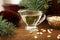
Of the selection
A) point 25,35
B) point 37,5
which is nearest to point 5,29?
point 25,35

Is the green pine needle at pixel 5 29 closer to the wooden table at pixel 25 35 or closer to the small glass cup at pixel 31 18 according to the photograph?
the wooden table at pixel 25 35

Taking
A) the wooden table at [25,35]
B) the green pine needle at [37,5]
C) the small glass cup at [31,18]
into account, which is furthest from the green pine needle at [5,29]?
the green pine needle at [37,5]

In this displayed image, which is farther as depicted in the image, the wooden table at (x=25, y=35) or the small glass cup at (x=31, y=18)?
the small glass cup at (x=31, y=18)

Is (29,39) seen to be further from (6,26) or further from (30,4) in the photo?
(30,4)

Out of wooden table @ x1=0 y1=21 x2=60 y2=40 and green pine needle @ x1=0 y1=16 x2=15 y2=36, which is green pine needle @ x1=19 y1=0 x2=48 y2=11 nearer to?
wooden table @ x1=0 y1=21 x2=60 y2=40

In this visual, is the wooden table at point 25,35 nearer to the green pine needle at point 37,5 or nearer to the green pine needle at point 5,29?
the green pine needle at point 5,29

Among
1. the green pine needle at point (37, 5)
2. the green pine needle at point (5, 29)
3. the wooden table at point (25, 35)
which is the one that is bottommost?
the wooden table at point (25, 35)

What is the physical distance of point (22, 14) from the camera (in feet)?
2.81

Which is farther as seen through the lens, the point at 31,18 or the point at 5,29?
the point at 31,18

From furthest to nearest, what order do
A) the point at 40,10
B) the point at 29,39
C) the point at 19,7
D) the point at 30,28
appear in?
the point at 19,7, the point at 40,10, the point at 30,28, the point at 29,39

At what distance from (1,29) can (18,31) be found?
0.34 feet

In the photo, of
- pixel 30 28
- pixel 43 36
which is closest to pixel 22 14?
pixel 30 28

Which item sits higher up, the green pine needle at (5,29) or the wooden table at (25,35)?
the green pine needle at (5,29)

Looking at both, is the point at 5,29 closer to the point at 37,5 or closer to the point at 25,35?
the point at 25,35
